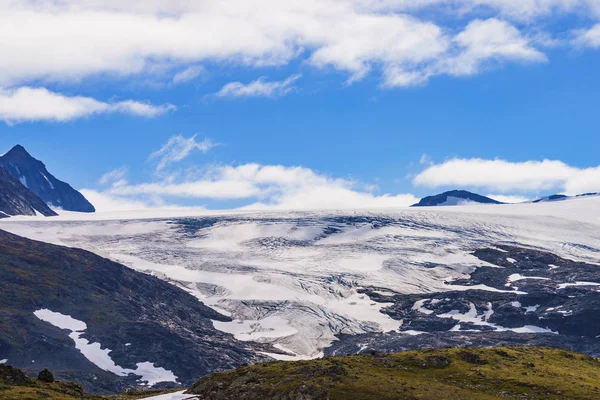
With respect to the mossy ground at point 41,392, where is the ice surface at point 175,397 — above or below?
below

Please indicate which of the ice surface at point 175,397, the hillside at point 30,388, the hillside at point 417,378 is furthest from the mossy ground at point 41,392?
the hillside at point 417,378

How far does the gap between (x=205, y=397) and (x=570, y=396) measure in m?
37.1

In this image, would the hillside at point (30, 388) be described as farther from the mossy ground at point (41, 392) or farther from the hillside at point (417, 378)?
the hillside at point (417, 378)

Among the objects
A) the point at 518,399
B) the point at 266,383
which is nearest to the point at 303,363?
the point at 266,383

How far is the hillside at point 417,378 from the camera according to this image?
275 feet

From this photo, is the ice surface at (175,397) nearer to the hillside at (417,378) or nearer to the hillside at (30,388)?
the hillside at (417,378)

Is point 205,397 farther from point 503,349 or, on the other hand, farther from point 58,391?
point 503,349

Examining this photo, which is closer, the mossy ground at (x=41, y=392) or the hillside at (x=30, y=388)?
the mossy ground at (x=41, y=392)

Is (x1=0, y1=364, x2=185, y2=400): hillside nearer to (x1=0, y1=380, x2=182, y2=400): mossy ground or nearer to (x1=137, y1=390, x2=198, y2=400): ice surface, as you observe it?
(x1=0, y1=380, x2=182, y2=400): mossy ground

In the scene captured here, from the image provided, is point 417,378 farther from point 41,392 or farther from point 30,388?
point 30,388

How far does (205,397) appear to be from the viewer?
91.2m

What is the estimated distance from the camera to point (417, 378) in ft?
295

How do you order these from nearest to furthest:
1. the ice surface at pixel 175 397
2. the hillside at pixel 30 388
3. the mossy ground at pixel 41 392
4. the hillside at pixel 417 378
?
1. the mossy ground at pixel 41 392
2. the hillside at pixel 30 388
3. the hillside at pixel 417 378
4. the ice surface at pixel 175 397

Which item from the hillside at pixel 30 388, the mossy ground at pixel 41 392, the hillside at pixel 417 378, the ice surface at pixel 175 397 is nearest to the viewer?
the mossy ground at pixel 41 392
